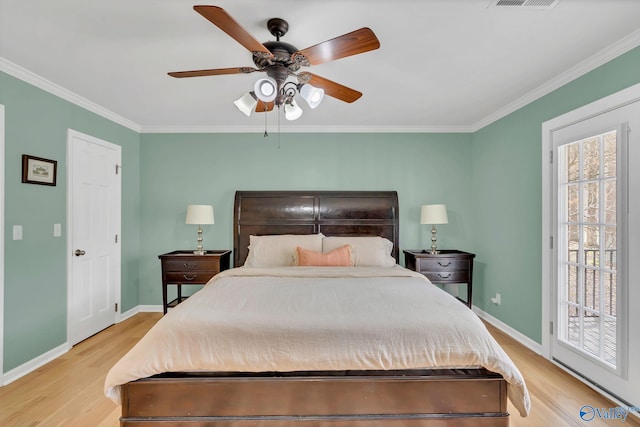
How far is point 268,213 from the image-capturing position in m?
3.94

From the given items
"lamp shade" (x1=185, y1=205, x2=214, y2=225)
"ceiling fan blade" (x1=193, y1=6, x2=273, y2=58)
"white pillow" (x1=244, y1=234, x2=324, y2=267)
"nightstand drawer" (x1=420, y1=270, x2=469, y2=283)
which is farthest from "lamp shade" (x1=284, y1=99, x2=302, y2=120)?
"nightstand drawer" (x1=420, y1=270, x2=469, y2=283)

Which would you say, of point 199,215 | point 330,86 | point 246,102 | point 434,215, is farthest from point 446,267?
point 199,215

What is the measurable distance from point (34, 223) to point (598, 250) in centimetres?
448

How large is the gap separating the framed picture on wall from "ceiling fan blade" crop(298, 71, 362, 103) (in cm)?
237

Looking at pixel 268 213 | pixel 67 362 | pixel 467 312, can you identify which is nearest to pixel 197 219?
pixel 268 213

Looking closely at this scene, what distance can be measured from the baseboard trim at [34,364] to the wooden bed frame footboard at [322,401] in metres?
1.56

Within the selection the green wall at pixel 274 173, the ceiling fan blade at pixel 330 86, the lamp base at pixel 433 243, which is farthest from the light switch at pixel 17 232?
the lamp base at pixel 433 243

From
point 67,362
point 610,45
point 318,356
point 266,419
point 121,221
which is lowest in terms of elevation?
Result: point 67,362

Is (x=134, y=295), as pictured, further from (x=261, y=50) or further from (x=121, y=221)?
(x=261, y=50)

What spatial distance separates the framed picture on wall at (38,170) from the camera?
2531mm

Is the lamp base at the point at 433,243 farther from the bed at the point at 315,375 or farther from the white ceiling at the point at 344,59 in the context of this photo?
the bed at the point at 315,375

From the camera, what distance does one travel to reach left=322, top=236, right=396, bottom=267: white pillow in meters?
3.31

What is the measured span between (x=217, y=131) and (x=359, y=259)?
2.47 m

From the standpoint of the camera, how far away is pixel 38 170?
104 inches
